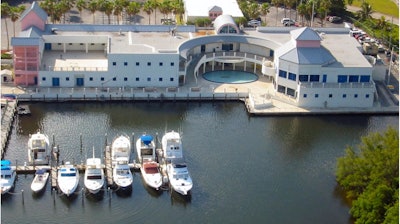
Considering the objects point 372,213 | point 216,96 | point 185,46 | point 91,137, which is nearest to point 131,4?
point 185,46

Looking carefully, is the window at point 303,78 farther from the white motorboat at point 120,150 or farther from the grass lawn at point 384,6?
the grass lawn at point 384,6

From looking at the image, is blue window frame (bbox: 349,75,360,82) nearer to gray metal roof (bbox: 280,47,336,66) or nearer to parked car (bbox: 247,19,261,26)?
gray metal roof (bbox: 280,47,336,66)

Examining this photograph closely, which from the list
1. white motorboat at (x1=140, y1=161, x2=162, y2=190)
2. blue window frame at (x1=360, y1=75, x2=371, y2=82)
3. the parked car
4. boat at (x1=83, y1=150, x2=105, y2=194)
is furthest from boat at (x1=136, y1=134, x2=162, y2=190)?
the parked car

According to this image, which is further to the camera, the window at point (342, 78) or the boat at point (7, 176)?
the window at point (342, 78)

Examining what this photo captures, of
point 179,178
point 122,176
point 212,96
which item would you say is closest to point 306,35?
point 212,96

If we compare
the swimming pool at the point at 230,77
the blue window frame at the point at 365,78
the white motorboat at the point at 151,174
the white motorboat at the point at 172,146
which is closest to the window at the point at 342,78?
the blue window frame at the point at 365,78

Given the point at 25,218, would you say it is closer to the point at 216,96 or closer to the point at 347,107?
the point at 216,96

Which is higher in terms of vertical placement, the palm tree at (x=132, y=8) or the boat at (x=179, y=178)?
the palm tree at (x=132, y=8)
